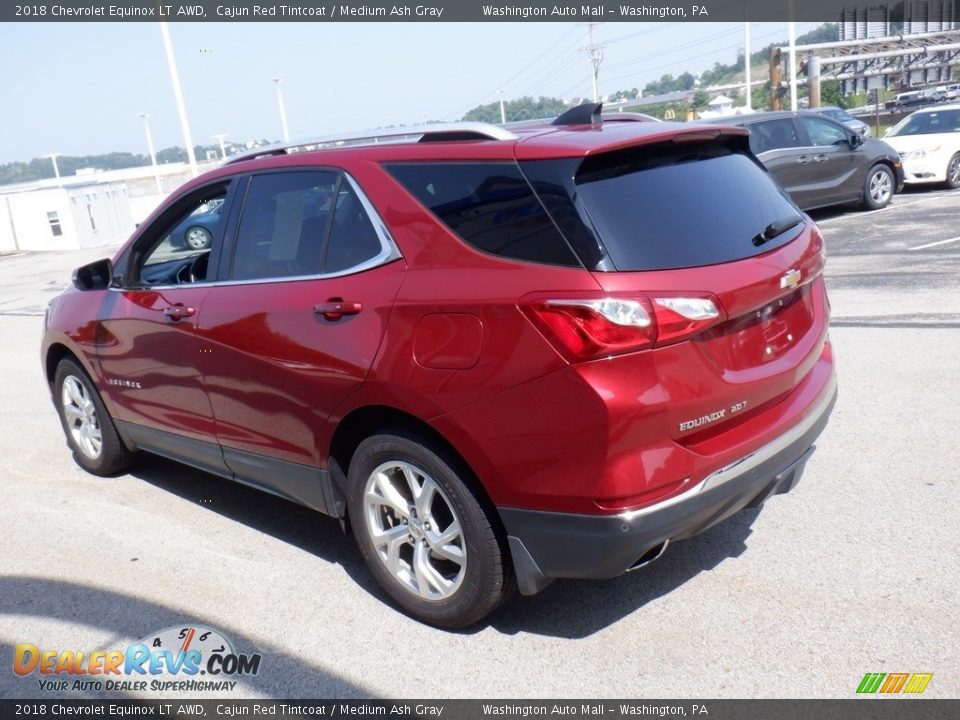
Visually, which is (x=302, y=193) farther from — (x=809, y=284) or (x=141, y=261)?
(x=809, y=284)

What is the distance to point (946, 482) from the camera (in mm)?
4457

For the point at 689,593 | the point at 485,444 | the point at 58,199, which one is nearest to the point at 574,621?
the point at 689,593

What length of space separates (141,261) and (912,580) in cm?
418

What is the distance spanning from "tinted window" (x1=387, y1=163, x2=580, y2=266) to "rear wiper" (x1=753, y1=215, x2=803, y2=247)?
90 cm

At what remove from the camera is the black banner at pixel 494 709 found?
114 inches

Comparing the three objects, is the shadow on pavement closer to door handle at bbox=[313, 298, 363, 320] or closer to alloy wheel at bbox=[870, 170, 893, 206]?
door handle at bbox=[313, 298, 363, 320]

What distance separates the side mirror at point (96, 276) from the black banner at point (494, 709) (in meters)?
2.60

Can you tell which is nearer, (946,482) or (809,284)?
(809,284)

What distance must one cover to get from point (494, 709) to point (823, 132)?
A: 13246 millimetres

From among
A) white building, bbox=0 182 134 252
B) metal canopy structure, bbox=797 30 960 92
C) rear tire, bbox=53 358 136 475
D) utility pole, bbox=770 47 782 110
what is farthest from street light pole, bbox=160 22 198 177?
metal canopy structure, bbox=797 30 960 92

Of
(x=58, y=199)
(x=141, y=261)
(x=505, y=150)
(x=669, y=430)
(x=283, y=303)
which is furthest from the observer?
(x=58, y=199)

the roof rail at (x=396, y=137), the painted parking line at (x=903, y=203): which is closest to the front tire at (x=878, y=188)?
the painted parking line at (x=903, y=203)

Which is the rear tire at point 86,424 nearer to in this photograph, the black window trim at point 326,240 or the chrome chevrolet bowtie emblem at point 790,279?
the black window trim at point 326,240

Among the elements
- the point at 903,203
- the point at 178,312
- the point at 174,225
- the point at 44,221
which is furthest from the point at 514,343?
the point at 44,221
